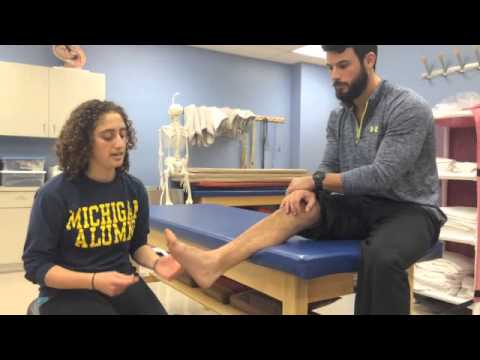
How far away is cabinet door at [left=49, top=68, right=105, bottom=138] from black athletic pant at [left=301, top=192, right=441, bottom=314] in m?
3.47

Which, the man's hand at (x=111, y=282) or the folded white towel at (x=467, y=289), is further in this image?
the folded white towel at (x=467, y=289)

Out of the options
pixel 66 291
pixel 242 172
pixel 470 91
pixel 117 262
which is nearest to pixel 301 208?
pixel 117 262

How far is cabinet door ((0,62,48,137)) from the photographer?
4.26m

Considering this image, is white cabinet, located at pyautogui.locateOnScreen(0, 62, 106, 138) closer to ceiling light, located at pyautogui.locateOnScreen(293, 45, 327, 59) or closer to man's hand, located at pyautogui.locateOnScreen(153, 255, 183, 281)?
ceiling light, located at pyautogui.locateOnScreen(293, 45, 327, 59)

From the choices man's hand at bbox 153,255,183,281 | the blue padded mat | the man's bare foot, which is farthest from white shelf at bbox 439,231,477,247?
man's hand at bbox 153,255,183,281

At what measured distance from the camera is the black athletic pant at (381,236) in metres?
1.43

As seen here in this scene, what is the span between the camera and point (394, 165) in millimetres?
1633

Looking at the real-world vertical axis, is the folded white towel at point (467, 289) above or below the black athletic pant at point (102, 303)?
below

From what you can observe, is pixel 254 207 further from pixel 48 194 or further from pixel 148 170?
pixel 48 194

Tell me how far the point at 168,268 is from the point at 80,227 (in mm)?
345

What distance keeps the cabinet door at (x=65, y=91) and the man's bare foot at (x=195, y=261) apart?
10.7 feet

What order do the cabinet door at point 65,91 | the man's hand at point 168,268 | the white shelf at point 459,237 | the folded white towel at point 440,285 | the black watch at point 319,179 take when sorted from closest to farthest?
the man's hand at point 168,268 → the black watch at point 319,179 → the white shelf at point 459,237 → the folded white towel at point 440,285 → the cabinet door at point 65,91

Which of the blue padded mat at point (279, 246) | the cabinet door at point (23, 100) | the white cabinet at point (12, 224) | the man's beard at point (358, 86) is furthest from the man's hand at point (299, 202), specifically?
the cabinet door at point (23, 100)

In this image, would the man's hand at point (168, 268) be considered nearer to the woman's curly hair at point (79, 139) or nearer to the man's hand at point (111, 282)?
the man's hand at point (111, 282)
